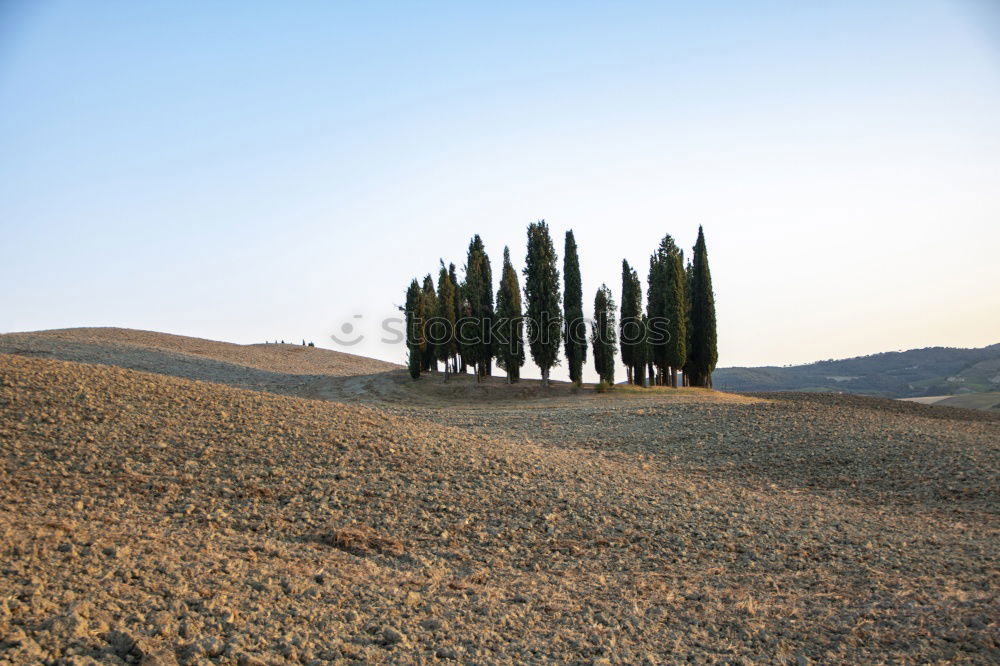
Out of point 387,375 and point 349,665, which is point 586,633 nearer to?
point 349,665

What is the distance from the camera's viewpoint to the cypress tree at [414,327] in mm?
42219

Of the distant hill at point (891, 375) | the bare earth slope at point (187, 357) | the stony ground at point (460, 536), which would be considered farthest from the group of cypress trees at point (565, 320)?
the distant hill at point (891, 375)

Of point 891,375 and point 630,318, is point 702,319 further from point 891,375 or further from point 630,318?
point 891,375

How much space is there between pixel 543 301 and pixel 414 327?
28.1 feet

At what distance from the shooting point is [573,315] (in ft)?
127

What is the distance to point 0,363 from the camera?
16.1 m

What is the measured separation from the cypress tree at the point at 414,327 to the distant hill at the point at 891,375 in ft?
200

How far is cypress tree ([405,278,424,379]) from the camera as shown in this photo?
42219 mm

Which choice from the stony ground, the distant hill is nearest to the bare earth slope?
the stony ground

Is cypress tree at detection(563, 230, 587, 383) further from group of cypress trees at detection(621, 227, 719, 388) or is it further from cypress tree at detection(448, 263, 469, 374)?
cypress tree at detection(448, 263, 469, 374)

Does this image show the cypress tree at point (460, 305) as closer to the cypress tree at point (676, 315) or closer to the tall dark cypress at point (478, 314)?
the tall dark cypress at point (478, 314)

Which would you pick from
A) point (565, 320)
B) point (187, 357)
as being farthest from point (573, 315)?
point (187, 357)

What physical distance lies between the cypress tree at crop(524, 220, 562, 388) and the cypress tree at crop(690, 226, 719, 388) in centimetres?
762

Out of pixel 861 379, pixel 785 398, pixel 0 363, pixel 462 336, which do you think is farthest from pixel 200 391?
pixel 861 379
